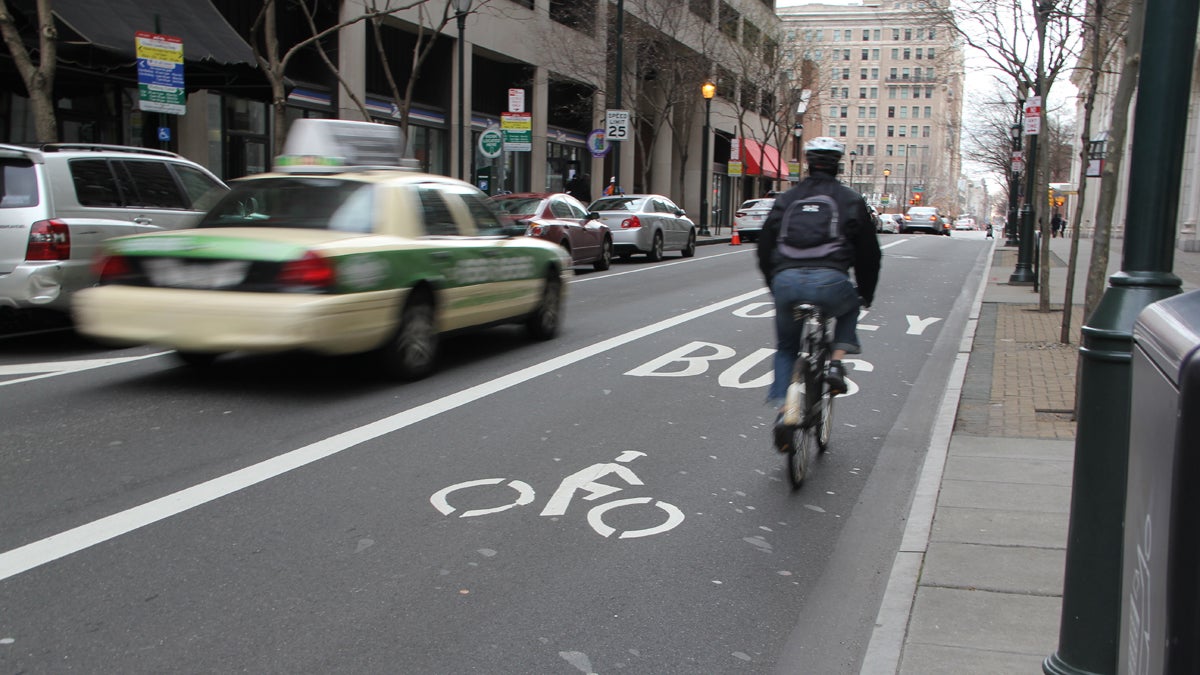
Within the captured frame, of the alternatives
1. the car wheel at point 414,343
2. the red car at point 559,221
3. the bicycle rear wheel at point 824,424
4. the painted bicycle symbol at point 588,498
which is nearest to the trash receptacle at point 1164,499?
the painted bicycle symbol at point 588,498

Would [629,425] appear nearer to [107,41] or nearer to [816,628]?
[816,628]

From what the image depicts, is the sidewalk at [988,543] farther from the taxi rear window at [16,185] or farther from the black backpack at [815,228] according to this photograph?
the taxi rear window at [16,185]

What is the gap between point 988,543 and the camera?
4875 millimetres

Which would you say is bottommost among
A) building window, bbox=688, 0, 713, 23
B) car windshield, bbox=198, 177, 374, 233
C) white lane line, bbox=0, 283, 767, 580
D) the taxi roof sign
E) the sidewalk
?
white lane line, bbox=0, 283, 767, 580

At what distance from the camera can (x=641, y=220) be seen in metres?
24.0

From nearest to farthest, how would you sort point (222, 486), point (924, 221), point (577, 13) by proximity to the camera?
point (222, 486) → point (577, 13) → point (924, 221)

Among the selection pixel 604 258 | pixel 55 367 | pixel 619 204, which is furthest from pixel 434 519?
pixel 619 204

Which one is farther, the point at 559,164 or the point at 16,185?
the point at 559,164

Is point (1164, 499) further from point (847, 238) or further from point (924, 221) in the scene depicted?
point (924, 221)

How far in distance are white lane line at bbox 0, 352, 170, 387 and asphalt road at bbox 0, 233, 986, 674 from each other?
0.17 feet

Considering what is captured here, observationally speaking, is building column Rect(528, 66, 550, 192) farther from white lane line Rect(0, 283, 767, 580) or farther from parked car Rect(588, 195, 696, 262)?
white lane line Rect(0, 283, 767, 580)

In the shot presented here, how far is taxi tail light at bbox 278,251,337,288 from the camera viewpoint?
7.42 metres

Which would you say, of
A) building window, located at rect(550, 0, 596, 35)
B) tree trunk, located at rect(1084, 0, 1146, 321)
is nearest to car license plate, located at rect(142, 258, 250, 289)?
tree trunk, located at rect(1084, 0, 1146, 321)

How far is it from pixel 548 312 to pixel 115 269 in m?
4.35
